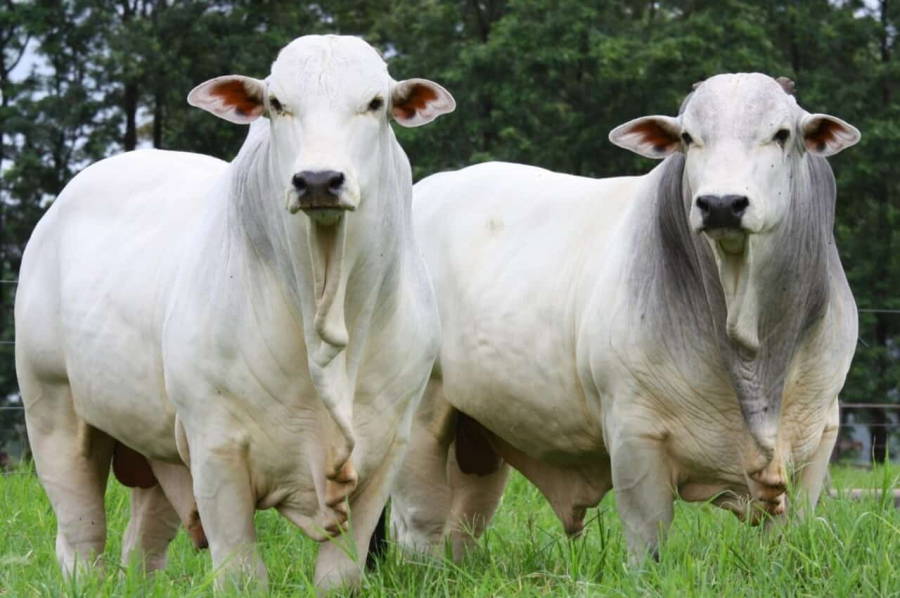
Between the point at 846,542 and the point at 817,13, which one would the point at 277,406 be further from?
the point at 817,13

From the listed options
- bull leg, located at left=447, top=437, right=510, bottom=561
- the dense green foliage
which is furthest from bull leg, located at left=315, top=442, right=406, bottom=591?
the dense green foliage

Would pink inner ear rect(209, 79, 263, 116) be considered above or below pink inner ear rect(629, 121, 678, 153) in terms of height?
above

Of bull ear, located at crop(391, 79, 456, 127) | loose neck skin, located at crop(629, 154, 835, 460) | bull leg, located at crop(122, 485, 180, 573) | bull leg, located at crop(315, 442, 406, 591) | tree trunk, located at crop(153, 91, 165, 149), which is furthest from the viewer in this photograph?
tree trunk, located at crop(153, 91, 165, 149)

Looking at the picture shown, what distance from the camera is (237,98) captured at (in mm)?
4703

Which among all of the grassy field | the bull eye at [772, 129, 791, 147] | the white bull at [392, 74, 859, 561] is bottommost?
the grassy field

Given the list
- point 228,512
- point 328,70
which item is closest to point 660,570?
point 228,512

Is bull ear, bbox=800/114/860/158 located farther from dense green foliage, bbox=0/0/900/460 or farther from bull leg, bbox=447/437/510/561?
dense green foliage, bbox=0/0/900/460

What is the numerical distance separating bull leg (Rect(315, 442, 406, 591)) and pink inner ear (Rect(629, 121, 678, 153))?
1417 mm

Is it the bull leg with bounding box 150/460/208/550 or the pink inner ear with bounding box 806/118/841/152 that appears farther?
the bull leg with bounding box 150/460/208/550

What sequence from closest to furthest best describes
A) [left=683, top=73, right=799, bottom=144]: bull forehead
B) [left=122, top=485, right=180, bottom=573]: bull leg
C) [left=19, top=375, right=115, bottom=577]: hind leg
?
1. [left=683, top=73, right=799, bottom=144]: bull forehead
2. [left=19, top=375, right=115, bottom=577]: hind leg
3. [left=122, top=485, right=180, bottom=573]: bull leg

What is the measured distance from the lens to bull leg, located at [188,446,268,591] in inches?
184

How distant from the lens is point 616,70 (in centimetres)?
2002

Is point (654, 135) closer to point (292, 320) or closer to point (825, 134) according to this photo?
point (825, 134)

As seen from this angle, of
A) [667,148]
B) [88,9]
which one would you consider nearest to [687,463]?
[667,148]
